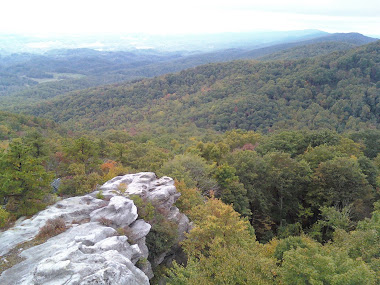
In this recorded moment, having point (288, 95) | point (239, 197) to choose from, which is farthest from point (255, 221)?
point (288, 95)

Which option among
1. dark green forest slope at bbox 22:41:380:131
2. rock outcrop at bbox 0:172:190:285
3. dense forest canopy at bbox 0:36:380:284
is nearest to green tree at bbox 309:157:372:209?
dense forest canopy at bbox 0:36:380:284

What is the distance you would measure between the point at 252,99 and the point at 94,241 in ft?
430

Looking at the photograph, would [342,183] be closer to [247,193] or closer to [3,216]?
[247,193]

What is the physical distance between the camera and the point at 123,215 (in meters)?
16.7

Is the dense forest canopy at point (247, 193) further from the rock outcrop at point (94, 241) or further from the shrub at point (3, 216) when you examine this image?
the rock outcrop at point (94, 241)

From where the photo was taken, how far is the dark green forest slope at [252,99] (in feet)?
379

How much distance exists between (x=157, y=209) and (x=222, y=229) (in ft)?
18.1

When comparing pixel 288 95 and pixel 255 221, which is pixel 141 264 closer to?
pixel 255 221

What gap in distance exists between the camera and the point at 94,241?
1366cm

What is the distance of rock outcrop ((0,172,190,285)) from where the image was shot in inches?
421

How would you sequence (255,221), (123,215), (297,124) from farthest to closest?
(297,124) < (255,221) < (123,215)

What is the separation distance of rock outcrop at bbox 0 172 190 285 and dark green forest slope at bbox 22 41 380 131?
331ft

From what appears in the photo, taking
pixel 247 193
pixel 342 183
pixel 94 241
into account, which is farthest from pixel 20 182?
pixel 342 183

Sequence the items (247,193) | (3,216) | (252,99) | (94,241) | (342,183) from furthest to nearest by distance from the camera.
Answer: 1. (252,99)
2. (247,193)
3. (342,183)
4. (3,216)
5. (94,241)
